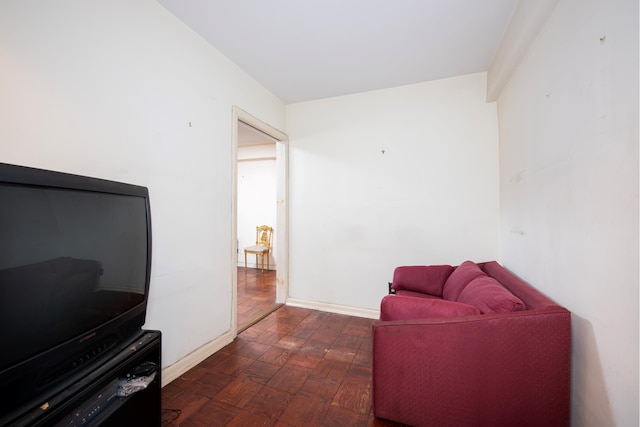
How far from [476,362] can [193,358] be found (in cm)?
200

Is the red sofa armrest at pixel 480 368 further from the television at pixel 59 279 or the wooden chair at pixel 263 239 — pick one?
the wooden chair at pixel 263 239

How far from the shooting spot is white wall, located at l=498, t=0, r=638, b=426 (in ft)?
3.10

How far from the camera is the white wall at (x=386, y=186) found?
2676 millimetres

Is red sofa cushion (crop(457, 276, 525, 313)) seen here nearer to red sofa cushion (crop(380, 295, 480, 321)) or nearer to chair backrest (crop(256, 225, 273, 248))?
red sofa cushion (crop(380, 295, 480, 321))

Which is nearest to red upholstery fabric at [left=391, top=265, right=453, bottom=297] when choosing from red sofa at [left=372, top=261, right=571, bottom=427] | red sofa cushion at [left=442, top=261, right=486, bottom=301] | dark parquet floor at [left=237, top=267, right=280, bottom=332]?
red sofa cushion at [left=442, top=261, right=486, bottom=301]

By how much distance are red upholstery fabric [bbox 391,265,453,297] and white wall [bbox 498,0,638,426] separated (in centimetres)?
73

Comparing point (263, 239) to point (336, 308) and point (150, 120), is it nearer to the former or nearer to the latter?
point (336, 308)

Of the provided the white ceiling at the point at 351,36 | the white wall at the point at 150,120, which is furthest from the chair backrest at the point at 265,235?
the white ceiling at the point at 351,36

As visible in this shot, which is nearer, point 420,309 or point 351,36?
point 420,309

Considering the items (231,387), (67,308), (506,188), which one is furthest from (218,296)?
(506,188)

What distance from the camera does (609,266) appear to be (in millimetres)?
1040

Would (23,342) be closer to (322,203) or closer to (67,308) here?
(67,308)

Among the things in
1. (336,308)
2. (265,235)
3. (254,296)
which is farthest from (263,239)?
(336,308)

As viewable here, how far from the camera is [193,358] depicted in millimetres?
2033
